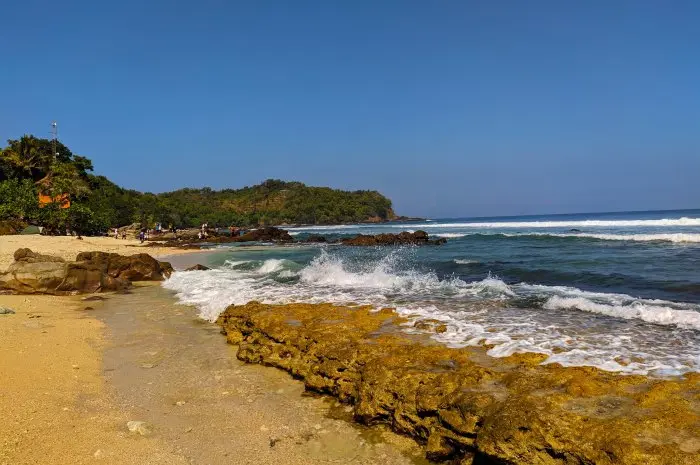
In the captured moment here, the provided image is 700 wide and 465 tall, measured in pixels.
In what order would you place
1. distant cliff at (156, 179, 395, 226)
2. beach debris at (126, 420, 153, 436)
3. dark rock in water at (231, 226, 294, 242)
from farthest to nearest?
distant cliff at (156, 179, 395, 226) < dark rock in water at (231, 226, 294, 242) < beach debris at (126, 420, 153, 436)

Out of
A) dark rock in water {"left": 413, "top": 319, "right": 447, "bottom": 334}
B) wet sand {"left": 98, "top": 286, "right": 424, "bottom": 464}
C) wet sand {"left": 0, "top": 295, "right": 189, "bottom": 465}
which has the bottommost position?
wet sand {"left": 98, "top": 286, "right": 424, "bottom": 464}

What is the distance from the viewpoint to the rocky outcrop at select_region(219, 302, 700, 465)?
119 inches

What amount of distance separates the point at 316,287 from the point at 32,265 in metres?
8.04

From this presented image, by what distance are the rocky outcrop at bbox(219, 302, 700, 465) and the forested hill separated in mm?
41559

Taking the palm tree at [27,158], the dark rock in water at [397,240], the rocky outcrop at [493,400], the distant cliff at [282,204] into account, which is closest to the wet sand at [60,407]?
the rocky outcrop at [493,400]

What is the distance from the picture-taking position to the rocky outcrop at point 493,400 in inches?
119

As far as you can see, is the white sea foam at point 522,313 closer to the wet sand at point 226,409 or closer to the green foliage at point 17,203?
the wet sand at point 226,409

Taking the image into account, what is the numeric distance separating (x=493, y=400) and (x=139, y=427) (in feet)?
10.7

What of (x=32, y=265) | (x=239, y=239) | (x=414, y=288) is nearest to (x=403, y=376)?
(x=414, y=288)

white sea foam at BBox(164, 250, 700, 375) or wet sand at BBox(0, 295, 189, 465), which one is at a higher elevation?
white sea foam at BBox(164, 250, 700, 375)

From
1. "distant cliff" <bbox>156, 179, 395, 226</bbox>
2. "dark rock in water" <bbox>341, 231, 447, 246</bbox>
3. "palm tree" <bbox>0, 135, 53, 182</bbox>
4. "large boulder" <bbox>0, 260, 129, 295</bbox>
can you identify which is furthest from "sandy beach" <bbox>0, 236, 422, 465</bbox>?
"distant cliff" <bbox>156, 179, 395, 226</bbox>

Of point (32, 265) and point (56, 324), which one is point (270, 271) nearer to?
point (32, 265)

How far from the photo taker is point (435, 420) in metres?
3.84

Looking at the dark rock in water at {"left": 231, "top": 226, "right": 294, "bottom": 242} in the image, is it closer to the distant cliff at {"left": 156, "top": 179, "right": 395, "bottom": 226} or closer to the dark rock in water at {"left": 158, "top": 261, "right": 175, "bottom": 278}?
the dark rock in water at {"left": 158, "top": 261, "right": 175, "bottom": 278}
